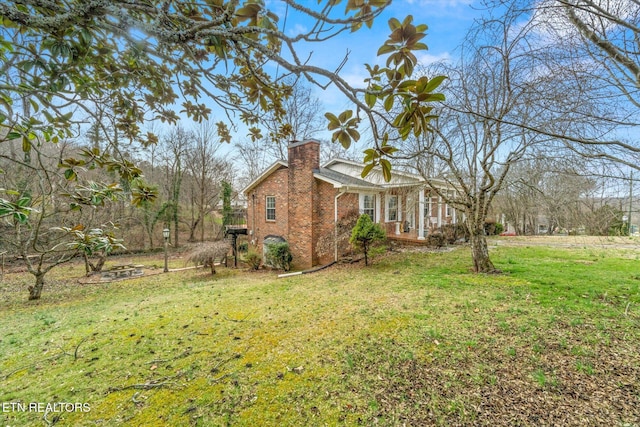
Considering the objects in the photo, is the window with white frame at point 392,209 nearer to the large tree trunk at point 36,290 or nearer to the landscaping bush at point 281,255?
the landscaping bush at point 281,255

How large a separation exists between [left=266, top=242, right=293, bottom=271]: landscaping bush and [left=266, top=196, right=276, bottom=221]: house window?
171 centimetres

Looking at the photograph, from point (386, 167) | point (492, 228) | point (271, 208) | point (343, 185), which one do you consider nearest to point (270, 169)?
point (271, 208)

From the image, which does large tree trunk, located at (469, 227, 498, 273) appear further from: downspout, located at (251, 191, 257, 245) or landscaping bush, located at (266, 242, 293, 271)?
downspout, located at (251, 191, 257, 245)

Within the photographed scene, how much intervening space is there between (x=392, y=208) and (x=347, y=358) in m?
10.4

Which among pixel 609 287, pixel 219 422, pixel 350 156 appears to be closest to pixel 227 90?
pixel 219 422

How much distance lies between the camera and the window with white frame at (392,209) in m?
12.6

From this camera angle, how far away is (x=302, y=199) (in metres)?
10.8

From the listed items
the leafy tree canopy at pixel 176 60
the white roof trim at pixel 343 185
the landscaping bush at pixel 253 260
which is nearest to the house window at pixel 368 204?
the white roof trim at pixel 343 185

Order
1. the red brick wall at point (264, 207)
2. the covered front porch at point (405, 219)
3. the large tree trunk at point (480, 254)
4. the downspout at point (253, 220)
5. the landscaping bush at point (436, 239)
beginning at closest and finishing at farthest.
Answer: the large tree trunk at point (480, 254) → the landscaping bush at point (436, 239) → the red brick wall at point (264, 207) → the covered front porch at point (405, 219) → the downspout at point (253, 220)

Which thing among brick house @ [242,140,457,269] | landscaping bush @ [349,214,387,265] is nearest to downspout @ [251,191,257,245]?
brick house @ [242,140,457,269]

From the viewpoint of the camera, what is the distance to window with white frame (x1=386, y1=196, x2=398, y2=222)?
12.6m

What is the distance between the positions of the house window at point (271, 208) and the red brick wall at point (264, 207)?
6.9 inches

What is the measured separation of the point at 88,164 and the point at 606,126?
562 cm

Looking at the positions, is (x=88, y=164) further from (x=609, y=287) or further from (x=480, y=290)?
(x=609, y=287)
